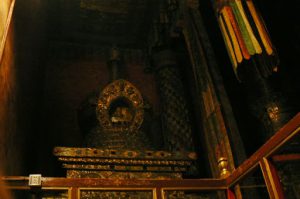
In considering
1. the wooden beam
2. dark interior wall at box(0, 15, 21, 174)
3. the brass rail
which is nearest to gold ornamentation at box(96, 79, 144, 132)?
dark interior wall at box(0, 15, 21, 174)

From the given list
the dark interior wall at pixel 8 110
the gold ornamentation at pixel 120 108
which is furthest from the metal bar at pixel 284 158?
the gold ornamentation at pixel 120 108

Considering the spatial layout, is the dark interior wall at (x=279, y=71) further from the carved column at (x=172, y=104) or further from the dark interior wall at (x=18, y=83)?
the dark interior wall at (x=18, y=83)

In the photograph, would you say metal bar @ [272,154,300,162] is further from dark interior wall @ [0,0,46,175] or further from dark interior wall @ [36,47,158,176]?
dark interior wall @ [36,47,158,176]

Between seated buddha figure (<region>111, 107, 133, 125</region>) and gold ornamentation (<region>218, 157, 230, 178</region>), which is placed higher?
seated buddha figure (<region>111, 107, 133, 125</region>)

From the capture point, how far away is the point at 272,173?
146 cm

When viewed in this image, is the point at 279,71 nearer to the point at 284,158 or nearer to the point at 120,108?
the point at 120,108

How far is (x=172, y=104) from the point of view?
4152mm

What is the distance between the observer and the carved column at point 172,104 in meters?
3.84

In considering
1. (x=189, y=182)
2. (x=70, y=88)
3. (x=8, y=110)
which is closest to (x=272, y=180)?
(x=189, y=182)

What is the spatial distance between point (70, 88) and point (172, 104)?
1465mm

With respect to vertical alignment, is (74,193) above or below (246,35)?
below

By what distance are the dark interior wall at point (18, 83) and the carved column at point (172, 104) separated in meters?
1.60

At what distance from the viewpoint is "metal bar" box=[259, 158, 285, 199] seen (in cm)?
140

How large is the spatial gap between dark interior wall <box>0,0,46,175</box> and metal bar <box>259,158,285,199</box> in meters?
1.33
